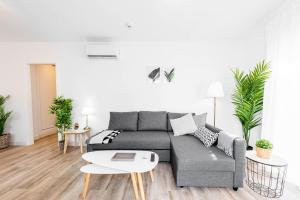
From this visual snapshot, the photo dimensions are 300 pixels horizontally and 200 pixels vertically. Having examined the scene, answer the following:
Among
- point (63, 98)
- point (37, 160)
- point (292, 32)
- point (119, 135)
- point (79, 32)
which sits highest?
point (79, 32)

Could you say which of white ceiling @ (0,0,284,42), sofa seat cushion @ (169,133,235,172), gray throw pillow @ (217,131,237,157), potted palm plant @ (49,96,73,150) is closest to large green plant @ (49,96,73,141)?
potted palm plant @ (49,96,73,150)

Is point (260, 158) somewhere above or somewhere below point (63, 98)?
below

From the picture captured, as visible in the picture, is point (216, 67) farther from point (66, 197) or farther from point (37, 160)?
point (37, 160)

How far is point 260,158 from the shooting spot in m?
2.06

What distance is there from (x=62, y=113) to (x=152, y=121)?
206 cm

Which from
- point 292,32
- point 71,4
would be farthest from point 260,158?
point 71,4

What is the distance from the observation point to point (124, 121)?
3.59 metres

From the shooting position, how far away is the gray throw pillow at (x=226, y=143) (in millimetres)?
2239

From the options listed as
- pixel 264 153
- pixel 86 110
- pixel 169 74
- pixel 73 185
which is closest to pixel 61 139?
pixel 86 110

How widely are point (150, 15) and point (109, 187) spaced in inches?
113

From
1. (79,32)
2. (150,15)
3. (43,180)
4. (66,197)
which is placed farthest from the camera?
(79,32)

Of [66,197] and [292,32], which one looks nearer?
[66,197]

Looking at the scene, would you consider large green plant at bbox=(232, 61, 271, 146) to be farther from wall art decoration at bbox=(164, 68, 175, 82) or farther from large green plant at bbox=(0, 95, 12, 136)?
large green plant at bbox=(0, 95, 12, 136)

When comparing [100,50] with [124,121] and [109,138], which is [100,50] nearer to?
[124,121]
